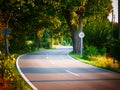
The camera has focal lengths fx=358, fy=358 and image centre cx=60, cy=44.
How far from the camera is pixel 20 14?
46531 millimetres

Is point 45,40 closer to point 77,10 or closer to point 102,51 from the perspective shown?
point 77,10

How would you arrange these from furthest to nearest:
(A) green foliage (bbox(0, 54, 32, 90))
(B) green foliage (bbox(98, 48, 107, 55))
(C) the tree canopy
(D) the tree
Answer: (D) the tree → (B) green foliage (bbox(98, 48, 107, 55)) → (C) the tree canopy → (A) green foliage (bbox(0, 54, 32, 90))

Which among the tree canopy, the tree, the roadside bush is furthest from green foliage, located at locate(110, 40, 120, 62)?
the tree

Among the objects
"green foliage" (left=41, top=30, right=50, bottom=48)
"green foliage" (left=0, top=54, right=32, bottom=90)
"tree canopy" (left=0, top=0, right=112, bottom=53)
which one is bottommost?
"green foliage" (left=41, top=30, right=50, bottom=48)

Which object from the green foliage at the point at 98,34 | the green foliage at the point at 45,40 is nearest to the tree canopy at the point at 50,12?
the green foliage at the point at 98,34

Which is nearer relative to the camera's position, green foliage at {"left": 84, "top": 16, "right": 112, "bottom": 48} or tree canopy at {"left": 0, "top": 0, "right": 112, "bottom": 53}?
tree canopy at {"left": 0, "top": 0, "right": 112, "bottom": 53}

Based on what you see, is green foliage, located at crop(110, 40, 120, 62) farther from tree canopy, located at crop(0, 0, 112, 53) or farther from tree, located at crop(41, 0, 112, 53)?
tree, located at crop(41, 0, 112, 53)

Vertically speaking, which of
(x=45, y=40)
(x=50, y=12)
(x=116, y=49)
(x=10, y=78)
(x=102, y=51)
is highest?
→ (x=50, y=12)

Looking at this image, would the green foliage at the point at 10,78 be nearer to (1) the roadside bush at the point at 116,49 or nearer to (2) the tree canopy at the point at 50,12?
(1) the roadside bush at the point at 116,49

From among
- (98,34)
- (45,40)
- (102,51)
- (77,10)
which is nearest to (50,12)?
(77,10)

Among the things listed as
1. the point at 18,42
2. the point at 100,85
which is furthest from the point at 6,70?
the point at 18,42

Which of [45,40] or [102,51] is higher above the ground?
[102,51]

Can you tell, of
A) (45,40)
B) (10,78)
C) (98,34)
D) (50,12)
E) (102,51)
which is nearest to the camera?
(10,78)

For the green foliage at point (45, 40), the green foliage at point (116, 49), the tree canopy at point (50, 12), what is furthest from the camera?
the green foliage at point (45, 40)
